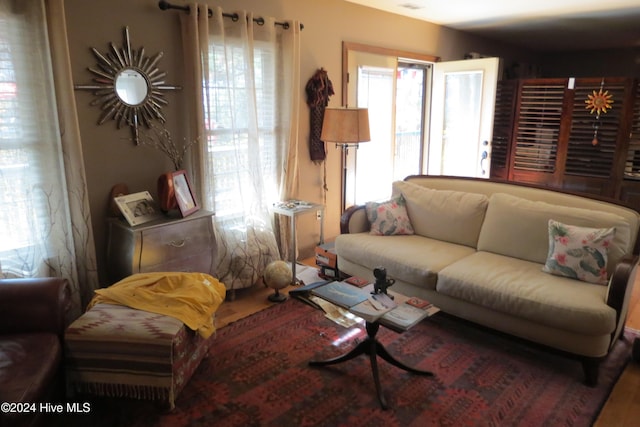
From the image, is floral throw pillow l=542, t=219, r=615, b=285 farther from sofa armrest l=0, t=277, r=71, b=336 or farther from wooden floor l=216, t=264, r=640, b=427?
sofa armrest l=0, t=277, r=71, b=336

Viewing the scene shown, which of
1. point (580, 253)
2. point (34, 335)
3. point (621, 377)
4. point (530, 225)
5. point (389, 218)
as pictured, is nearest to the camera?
point (34, 335)

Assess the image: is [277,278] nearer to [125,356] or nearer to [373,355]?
[373,355]

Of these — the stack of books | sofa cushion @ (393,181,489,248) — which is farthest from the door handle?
the stack of books

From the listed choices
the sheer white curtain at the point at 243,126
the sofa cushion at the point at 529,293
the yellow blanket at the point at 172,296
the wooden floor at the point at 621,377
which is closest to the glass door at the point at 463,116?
the wooden floor at the point at 621,377

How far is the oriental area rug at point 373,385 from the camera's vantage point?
1.95 m

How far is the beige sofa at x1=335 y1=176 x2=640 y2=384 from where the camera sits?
2191mm

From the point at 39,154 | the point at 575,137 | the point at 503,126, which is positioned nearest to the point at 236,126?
the point at 39,154

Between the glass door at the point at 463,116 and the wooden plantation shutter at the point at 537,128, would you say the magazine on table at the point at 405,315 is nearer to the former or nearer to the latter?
the glass door at the point at 463,116

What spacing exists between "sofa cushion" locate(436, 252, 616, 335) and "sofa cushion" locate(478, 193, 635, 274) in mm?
93

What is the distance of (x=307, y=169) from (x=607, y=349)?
2538 millimetres

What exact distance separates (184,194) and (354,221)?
1.28 m

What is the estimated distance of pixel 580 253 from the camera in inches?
96.4

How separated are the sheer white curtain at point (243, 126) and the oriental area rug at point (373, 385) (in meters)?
0.76

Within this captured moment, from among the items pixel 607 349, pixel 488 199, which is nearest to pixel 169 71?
pixel 488 199
